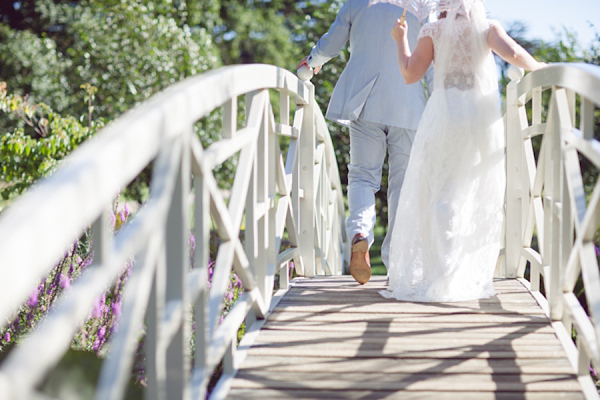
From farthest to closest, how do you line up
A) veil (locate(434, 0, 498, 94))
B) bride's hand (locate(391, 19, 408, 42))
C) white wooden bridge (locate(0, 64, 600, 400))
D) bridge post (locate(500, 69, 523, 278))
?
bridge post (locate(500, 69, 523, 278)) → bride's hand (locate(391, 19, 408, 42)) → veil (locate(434, 0, 498, 94)) → white wooden bridge (locate(0, 64, 600, 400))

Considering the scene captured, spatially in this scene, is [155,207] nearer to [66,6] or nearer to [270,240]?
[270,240]

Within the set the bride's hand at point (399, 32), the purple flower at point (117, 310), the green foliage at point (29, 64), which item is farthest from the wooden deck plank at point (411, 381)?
the green foliage at point (29, 64)

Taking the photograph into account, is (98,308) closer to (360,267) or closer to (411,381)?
(360,267)

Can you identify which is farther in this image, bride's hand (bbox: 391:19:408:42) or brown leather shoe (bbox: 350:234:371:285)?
brown leather shoe (bbox: 350:234:371:285)

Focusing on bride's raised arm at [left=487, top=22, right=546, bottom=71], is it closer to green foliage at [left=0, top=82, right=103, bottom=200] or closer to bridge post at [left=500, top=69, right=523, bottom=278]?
bridge post at [left=500, top=69, right=523, bottom=278]

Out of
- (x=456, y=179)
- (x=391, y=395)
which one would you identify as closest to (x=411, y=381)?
(x=391, y=395)

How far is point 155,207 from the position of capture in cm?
156

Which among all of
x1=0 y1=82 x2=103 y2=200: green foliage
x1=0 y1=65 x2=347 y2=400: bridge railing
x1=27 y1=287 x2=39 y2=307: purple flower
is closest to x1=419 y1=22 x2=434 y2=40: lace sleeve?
x1=0 y1=65 x2=347 y2=400: bridge railing

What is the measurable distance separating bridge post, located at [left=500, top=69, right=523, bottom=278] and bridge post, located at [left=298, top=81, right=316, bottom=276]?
1.00 meters

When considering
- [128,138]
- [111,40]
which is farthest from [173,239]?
[111,40]

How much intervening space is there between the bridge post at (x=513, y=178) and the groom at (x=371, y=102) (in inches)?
16.7

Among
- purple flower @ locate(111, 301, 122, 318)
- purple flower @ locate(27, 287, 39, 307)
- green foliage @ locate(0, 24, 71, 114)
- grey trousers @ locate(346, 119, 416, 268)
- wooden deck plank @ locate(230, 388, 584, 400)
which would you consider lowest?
green foliage @ locate(0, 24, 71, 114)

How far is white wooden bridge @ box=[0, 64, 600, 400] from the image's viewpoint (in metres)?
1.28

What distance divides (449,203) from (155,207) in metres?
2.03
